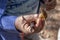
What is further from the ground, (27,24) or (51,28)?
(27,24)

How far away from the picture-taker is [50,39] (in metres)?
0.77

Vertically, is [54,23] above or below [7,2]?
below

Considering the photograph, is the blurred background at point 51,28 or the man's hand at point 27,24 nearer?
the man's hand at point 27,24

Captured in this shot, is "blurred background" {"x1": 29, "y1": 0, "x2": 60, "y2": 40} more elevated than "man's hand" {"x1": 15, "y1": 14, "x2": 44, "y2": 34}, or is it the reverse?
"man's hand" {"x1": 15, "y1": 14, "x2": 44, "y2": 34}

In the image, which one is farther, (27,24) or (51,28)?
(51,28)

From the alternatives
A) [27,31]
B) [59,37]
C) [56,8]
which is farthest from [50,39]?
[27,31]

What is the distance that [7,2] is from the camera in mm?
727

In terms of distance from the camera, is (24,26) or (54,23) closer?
(24,26)

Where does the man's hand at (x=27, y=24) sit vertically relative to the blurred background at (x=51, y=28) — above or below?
above

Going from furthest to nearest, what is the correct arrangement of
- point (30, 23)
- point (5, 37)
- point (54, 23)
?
point (54, 23) → point (5, 37) → point (30, 23)

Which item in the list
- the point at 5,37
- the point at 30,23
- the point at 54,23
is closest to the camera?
the point at 30,23

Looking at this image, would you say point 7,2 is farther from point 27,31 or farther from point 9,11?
point 27,31

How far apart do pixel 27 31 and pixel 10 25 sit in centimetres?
8

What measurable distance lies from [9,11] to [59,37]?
0.95ft
